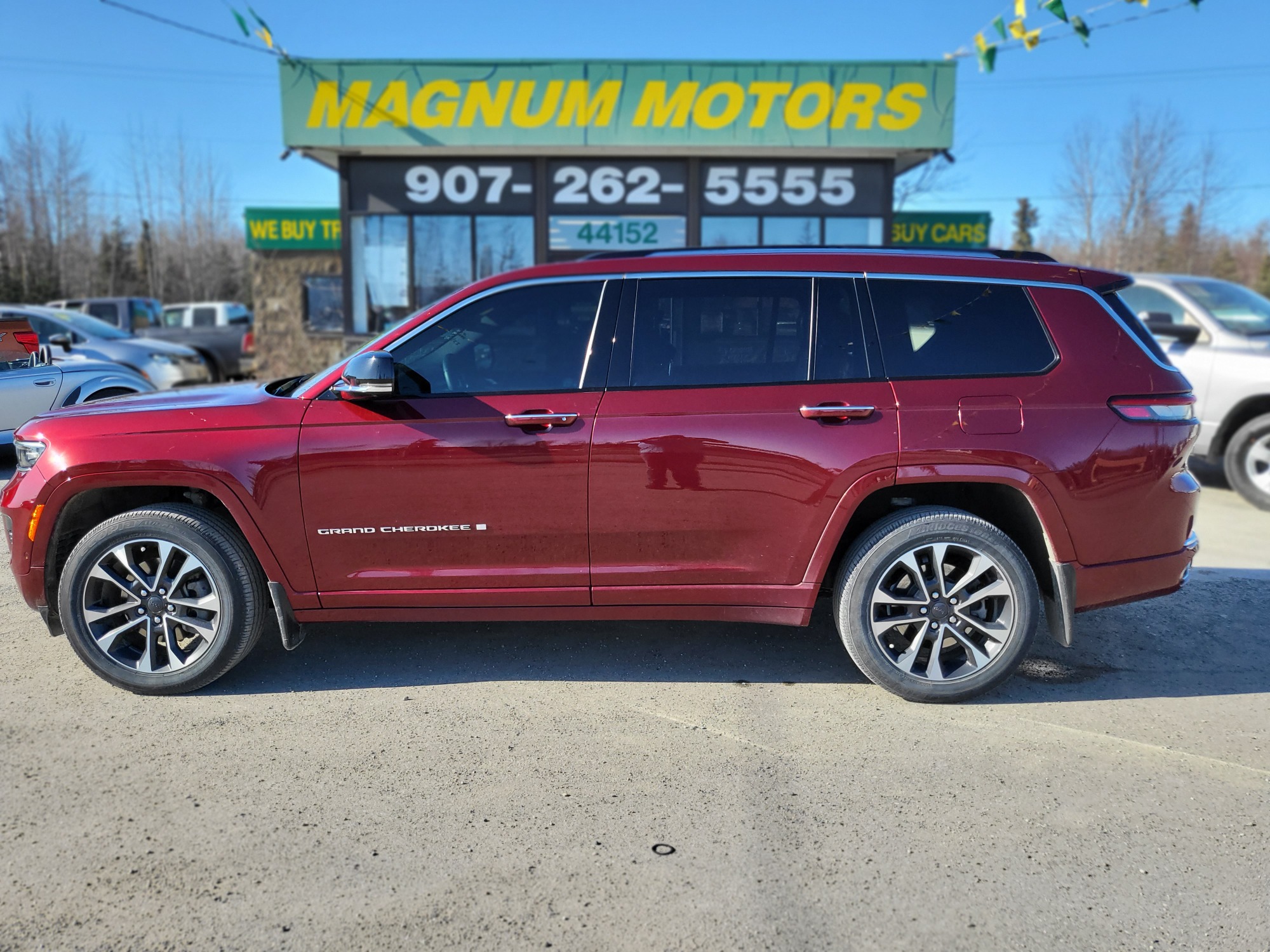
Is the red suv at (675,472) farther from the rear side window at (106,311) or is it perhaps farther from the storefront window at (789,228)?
the rear side window at (106,311)

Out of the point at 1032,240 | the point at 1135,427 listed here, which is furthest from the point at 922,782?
the point at 1032,240

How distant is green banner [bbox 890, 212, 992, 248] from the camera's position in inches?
801

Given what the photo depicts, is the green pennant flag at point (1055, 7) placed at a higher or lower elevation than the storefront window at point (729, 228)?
higher

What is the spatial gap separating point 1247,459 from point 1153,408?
5107 millimetres

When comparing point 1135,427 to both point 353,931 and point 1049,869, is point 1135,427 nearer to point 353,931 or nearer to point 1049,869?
point 1049,869

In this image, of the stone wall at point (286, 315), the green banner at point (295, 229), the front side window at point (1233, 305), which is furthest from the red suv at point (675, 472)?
the green banner at point (295, 229)

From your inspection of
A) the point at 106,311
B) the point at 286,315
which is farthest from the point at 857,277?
the point at 106,311

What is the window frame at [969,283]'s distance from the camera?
387 cm

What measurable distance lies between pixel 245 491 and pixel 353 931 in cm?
195

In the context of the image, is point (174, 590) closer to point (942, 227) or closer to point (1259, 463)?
point (1259, 463)

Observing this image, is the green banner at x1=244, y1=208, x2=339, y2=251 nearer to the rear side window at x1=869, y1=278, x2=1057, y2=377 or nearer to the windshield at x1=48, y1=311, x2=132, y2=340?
the windshield at x1=48, y1=311, x2=132, y2=340

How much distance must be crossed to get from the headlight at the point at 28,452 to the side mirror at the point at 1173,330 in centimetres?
805

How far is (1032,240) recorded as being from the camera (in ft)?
222

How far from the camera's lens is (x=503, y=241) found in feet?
52.5
